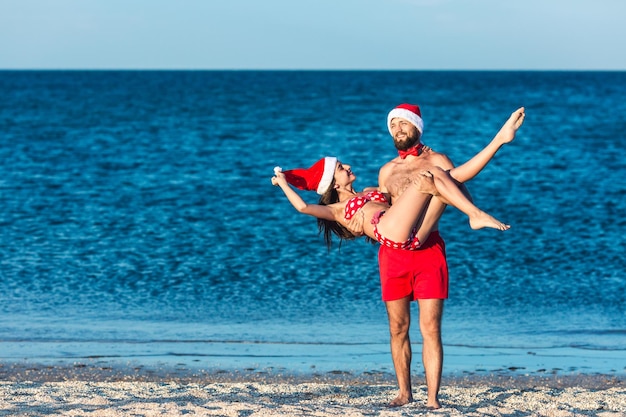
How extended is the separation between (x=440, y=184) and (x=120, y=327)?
5344 millimetres

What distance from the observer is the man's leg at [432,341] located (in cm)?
636

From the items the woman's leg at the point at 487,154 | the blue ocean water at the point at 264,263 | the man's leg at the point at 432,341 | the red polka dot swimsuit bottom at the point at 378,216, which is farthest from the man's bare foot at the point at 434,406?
the blue ocean water at the point at 264,263

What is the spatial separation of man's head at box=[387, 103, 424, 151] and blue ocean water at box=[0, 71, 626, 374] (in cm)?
276

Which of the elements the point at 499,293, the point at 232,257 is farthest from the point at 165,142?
the point at 499,293

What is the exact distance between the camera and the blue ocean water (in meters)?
9.59

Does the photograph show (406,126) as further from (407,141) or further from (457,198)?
(457,198)

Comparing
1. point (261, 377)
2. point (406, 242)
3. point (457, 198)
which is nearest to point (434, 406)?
point (406, 242)

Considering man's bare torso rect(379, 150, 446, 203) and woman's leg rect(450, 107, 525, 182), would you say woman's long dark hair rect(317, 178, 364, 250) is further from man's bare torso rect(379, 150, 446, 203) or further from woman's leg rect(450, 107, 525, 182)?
woman's leg rect(450, 107, 525, 182)

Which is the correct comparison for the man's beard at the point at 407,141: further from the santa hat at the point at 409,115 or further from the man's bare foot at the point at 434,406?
the man's bare foot at the point at 434,406

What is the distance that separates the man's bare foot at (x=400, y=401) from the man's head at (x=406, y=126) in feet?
5.45

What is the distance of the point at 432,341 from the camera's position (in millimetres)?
6418

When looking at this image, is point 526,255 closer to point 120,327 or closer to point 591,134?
point 120,327

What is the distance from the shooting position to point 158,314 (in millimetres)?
11062

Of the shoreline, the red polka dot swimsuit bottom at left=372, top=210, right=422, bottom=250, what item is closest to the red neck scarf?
the red polka dot swimsuit bottom at left=372, top=210, right=422, bottom=250
